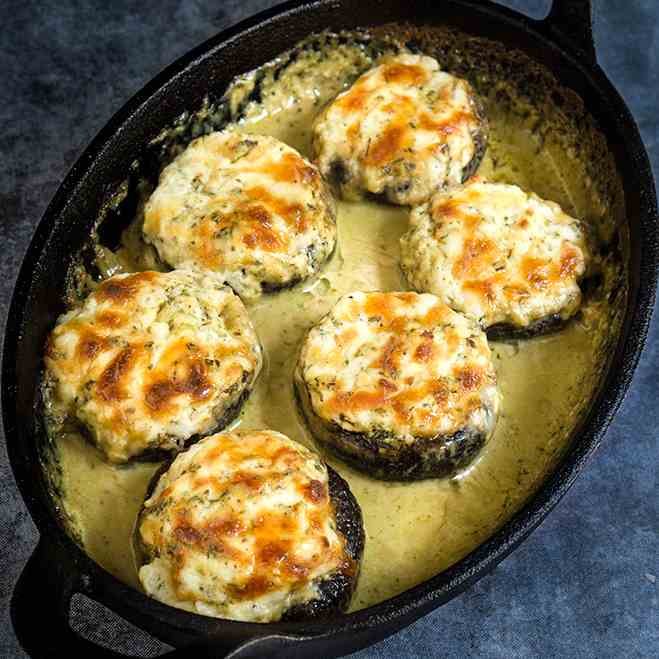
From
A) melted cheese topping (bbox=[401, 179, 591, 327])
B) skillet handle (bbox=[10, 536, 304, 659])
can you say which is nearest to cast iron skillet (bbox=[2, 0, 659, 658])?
skillet handle (bbox=[10, 536, 304, 659])

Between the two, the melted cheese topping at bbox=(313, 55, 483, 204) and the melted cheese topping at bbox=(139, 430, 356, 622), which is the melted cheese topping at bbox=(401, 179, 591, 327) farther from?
the melted cheese topping at bbox=(139, 430, 356, 622)

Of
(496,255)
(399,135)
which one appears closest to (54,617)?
(496,255)

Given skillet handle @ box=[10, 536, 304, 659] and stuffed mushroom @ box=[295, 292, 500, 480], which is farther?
stuffed mushroom @ box=[295, 292, 500, 480]

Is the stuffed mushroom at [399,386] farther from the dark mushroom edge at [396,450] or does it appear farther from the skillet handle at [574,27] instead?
the skillet handle at [574,27]

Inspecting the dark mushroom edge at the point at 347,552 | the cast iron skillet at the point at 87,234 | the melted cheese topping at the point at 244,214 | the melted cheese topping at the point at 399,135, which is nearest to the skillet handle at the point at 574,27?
the cast iron skillet at the point at 87,234

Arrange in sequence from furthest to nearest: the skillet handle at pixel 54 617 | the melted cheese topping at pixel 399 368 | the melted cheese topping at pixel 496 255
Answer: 1. the melted cheese topping at pixel 496 255
2. the melted cheese topping at pixel 399 368
3. the skillet handle at pixel 54 617

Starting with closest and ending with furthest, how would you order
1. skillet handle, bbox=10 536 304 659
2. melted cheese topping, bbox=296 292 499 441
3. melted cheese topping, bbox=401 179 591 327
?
1. skillet handle, bbox=10 536 304 659
2. melted cheese topping, bbox=296 292 499 441
3. melted cheese topping, bbox=401 179 591 327
